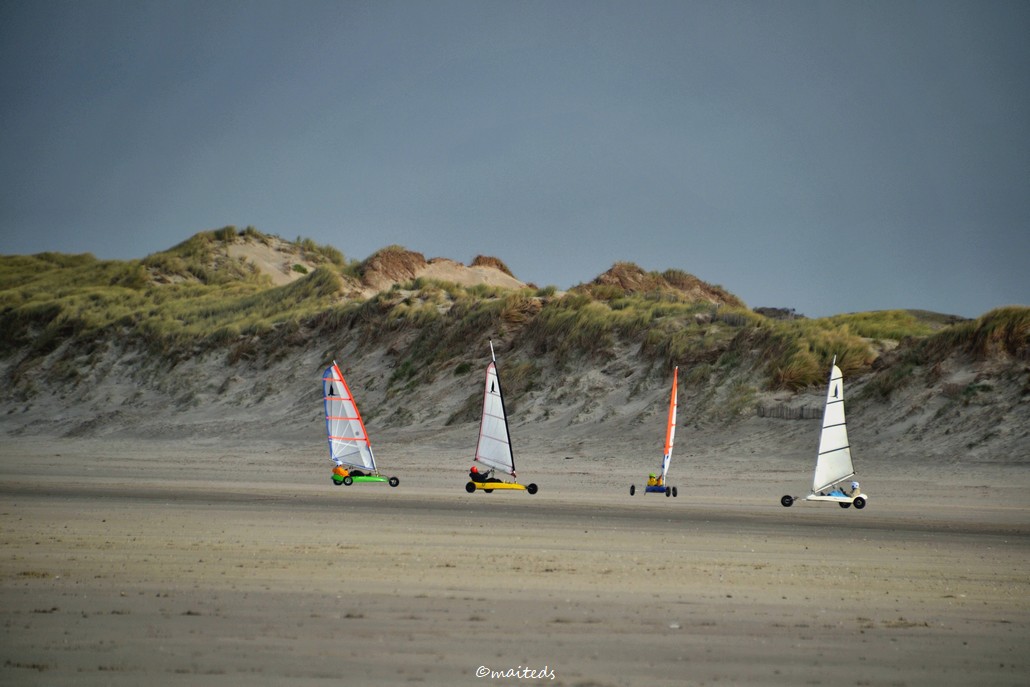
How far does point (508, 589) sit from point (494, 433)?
11842 millimetres

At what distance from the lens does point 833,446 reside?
1889 centimetres

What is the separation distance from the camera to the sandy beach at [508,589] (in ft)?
24.0

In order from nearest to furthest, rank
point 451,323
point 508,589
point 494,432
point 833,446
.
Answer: point 508,589 < point 833,446 < point 494,432 < point 451,323

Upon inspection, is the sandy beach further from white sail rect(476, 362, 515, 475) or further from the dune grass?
the dune grass

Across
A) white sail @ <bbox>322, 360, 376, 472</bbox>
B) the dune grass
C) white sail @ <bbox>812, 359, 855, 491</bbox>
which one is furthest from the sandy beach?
the dune grass

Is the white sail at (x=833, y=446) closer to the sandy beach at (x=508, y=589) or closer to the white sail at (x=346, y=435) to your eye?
the sandy beach at (x=508, y=589)

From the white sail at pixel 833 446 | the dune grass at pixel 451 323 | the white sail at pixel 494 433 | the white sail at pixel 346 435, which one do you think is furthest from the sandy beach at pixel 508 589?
the dune grass at pixel 451 323

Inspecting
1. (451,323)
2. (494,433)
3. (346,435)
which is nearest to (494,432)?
(494,433)

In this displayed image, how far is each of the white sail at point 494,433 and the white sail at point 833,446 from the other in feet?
19.5

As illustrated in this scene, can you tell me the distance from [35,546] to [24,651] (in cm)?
525

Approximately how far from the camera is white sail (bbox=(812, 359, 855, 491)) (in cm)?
1884

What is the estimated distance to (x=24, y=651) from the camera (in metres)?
7.48

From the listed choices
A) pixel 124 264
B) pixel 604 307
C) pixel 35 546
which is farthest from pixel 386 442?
pixel 124 264

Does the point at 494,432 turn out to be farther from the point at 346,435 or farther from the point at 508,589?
the point at 508,589
